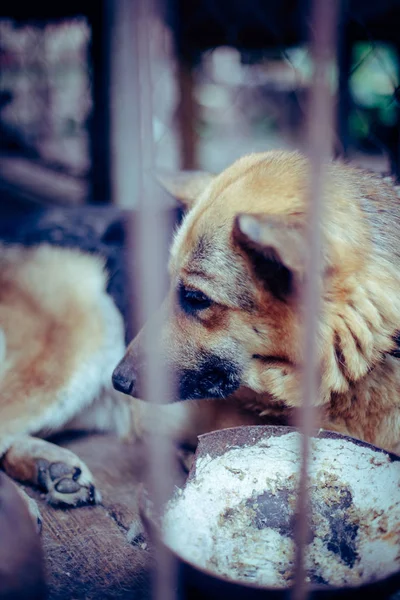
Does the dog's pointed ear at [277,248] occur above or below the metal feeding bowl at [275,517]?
above

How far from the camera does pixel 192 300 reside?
1.92 metres

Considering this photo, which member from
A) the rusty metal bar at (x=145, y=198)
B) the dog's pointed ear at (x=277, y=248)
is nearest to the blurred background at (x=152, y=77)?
the rusty metal bar at (x=145, y=198)

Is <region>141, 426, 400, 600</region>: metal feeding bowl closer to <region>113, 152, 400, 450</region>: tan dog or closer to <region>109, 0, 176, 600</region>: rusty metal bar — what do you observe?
<region>109, 0, 176, 600</region>: rusty metal bar

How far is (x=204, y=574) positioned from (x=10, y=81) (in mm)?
5645

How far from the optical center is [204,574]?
1.31m

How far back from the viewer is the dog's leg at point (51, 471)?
203cm

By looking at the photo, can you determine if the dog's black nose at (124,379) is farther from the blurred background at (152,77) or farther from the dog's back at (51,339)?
the blurred background at (152,77)

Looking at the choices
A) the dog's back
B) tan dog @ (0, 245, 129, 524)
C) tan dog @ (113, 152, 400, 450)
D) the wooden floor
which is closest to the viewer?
the wooden floor

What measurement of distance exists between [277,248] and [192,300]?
53 centimetres

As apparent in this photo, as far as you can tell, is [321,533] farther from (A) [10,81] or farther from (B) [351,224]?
(A) [10,81]

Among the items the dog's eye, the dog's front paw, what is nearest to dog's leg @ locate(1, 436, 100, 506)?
the dog's front paw

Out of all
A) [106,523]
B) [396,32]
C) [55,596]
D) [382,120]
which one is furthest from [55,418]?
[382,120]

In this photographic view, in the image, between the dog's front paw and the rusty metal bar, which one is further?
the dog's front paw

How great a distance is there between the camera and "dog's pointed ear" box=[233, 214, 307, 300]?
1.46 meters
